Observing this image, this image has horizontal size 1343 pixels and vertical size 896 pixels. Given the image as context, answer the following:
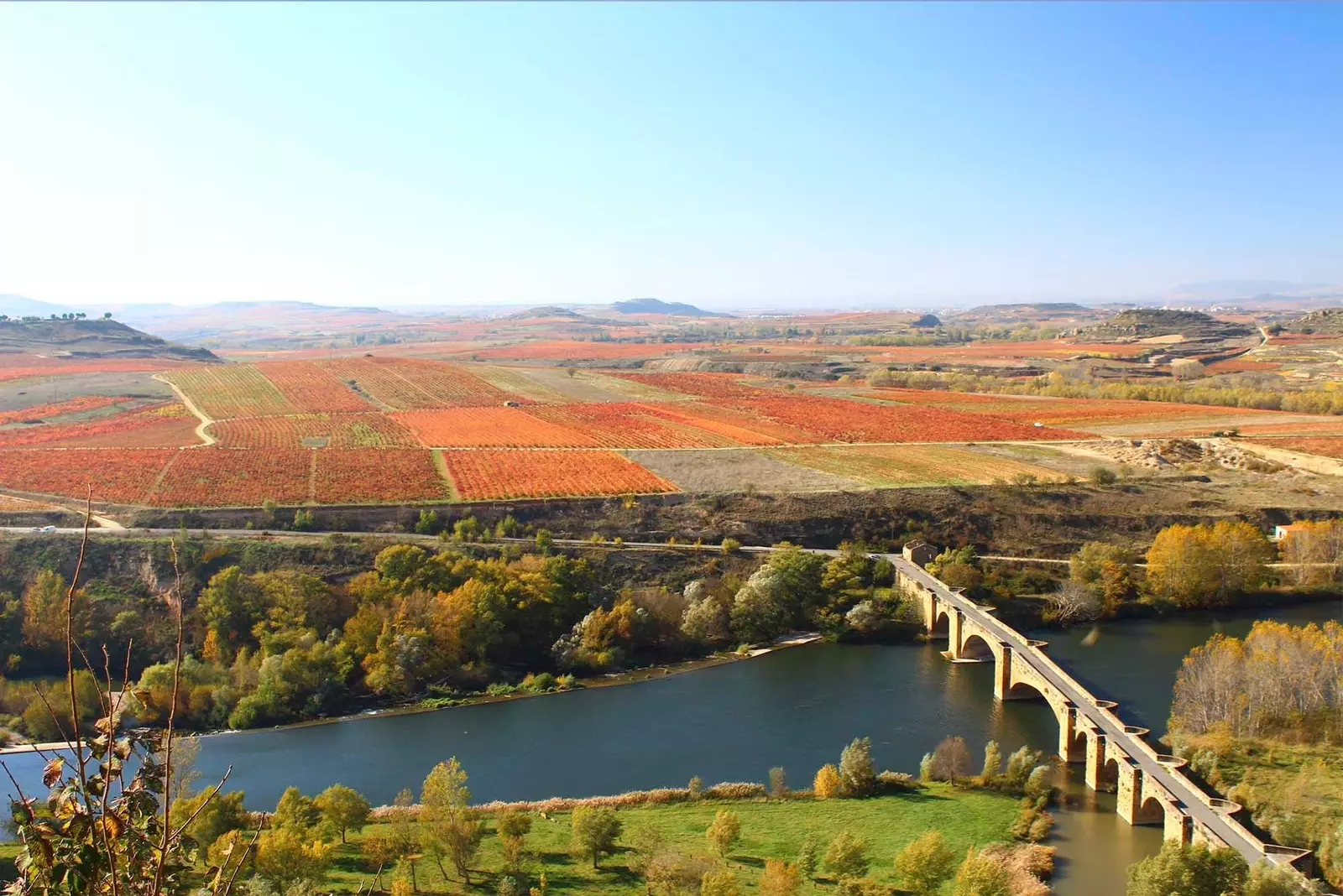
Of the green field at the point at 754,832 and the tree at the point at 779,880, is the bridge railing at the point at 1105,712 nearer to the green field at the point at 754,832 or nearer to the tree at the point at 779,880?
the green field at the point at 754,832

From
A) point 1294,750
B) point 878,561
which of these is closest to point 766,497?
point 878,561

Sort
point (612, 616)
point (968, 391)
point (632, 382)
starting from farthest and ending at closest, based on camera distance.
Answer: point (632, 382), point (968, 391), point (612, 616)

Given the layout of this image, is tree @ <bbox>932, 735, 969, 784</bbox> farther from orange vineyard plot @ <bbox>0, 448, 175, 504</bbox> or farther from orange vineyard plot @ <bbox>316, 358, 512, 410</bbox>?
orange vineyard plot @ <bbox>316, 358, 512, 410</bbox>

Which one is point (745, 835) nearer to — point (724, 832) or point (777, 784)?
point (724, 832)

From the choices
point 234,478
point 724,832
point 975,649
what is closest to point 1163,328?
point 975,649

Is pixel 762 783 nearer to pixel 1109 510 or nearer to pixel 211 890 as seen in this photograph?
pixel 211 890

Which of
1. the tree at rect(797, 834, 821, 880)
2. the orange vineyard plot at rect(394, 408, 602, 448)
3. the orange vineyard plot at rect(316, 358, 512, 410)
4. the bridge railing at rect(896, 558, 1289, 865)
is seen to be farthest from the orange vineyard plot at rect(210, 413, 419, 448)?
the tree at rect(797, 834, 821, 880)

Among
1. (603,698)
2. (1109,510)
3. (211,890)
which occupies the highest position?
(211,890)
